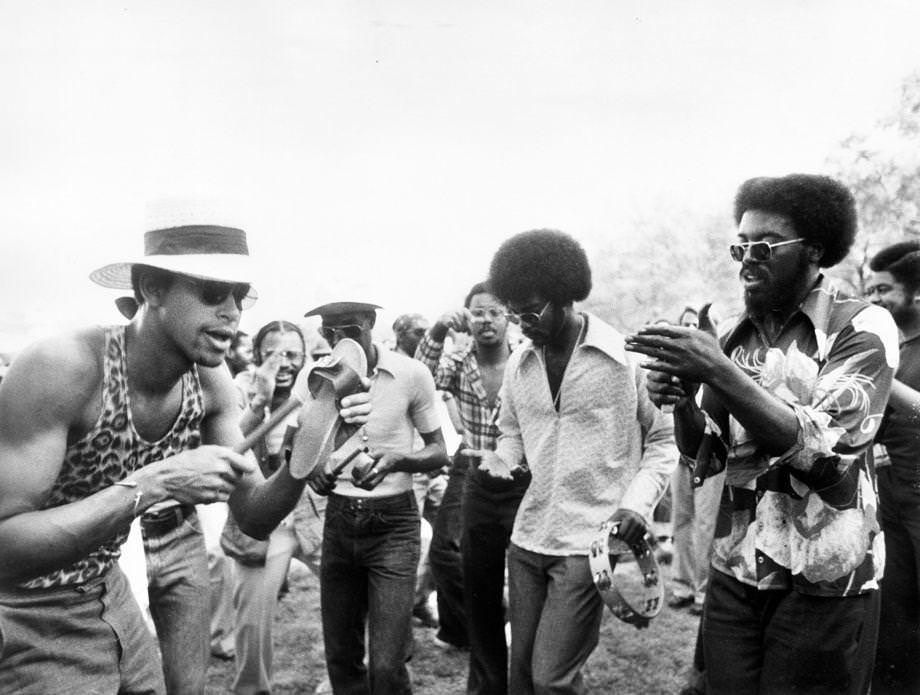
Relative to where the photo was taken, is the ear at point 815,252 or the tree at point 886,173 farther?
the tree at point 886,173

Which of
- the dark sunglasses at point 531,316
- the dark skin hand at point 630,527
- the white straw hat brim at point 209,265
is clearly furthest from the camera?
the dark sunglasses at point 531,316

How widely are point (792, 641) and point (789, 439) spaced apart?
0.72m

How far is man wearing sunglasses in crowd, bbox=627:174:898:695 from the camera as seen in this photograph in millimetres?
2350

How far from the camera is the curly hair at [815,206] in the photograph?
2.76 meters

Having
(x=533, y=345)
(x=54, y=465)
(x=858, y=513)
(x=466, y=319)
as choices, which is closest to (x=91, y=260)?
(x=54, y=465)

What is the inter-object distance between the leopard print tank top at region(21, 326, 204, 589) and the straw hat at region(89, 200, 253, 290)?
289mm

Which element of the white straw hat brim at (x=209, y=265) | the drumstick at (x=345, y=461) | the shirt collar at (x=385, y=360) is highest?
the white straw hat brim at (x=209, y=265)

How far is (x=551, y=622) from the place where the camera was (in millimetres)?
3381

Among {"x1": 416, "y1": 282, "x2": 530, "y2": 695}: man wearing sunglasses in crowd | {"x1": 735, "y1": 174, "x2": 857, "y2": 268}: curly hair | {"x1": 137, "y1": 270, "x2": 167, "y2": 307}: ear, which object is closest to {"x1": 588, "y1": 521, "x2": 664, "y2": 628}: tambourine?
{"x1": 416, "y1": 282, "x2": 530, "y2": 695}: man wearing sunglasses in crowd

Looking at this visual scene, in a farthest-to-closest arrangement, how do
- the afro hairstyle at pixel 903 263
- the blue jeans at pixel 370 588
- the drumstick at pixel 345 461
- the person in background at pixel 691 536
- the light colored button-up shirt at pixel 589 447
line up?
the person in background at pixel 691 536, the afro hairstyle at pixel 903 263, the blue jeans at pixel 370 588, the light colored button-up shirt at pixel 589 447, the drumstick at pixel 345 461

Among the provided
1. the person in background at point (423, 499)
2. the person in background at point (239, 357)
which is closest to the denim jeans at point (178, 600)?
the person in background at point (423, 499)

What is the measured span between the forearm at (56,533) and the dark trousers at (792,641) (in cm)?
197

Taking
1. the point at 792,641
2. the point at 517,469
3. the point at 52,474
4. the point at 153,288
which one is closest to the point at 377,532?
the point at 517,469

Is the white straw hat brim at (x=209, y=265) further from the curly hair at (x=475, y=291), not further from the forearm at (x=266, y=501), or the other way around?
the curly hair at (x=475, y=291)
